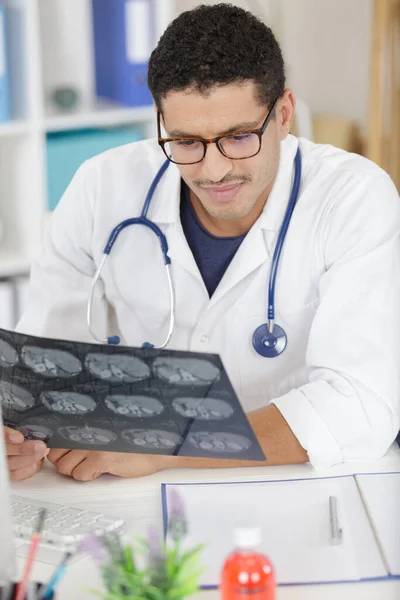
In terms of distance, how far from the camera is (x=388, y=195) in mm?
1566

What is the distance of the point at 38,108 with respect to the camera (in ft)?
8.84

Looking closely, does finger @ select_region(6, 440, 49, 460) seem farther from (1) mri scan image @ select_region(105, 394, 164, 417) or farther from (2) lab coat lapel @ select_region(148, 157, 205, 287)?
(2) lab coat lapel @ select_region(148, 157, 205, 287)

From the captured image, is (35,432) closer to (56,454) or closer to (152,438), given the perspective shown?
(56,454)

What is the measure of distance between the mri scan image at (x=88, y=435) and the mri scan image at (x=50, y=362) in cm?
11

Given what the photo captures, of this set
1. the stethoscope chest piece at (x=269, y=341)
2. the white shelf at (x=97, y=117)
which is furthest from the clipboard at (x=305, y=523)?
the white shelf at (x=97, y=117)

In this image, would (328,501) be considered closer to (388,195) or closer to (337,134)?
(388,195)

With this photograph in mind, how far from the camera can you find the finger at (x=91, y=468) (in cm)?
127

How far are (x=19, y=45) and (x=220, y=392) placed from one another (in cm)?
189

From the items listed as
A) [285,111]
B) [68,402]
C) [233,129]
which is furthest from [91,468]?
[285,111]

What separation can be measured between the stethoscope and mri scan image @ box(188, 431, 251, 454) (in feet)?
1.24

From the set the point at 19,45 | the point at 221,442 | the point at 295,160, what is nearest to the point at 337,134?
the point at 19,45

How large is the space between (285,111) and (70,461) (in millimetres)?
718

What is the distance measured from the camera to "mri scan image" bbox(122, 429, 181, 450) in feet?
3.93

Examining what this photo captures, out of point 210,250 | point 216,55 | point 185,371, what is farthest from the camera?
point 210,250
